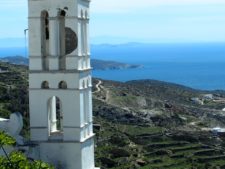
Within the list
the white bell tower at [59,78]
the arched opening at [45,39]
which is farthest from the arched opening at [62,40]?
the arched opening at [45,39]

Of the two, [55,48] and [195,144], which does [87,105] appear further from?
[195,144]

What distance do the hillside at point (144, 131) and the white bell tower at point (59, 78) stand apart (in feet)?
75.7

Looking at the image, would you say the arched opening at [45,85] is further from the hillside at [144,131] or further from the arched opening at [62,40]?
the hillside at [144,131]

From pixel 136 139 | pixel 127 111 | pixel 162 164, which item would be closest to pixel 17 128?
pixel 162 164

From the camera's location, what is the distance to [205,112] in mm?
97812

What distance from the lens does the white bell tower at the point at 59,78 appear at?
18.7 meters

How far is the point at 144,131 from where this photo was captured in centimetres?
6781

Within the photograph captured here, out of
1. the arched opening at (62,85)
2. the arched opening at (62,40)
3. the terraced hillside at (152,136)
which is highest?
the arched opening at (62,40)

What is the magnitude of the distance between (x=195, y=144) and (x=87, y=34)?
151 ft

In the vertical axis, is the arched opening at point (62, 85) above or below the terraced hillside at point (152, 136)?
above

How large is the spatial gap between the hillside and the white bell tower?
23.1m

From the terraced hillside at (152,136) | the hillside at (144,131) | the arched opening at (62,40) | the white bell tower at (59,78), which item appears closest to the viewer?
the white bell tower at (59,78)

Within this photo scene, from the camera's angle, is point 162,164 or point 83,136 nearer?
point 83,136

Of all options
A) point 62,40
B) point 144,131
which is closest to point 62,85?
point 62,40
